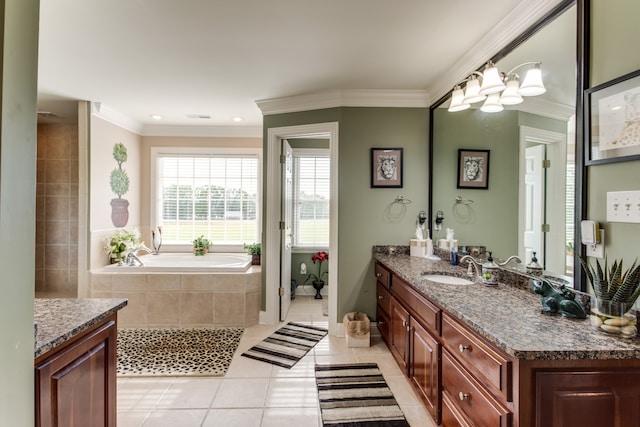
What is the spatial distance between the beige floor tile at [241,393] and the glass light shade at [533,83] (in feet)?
8.29

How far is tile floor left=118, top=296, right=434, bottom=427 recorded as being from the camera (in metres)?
1.95

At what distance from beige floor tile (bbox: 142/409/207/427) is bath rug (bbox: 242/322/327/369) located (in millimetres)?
762

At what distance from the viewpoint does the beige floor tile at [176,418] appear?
6.28 ft

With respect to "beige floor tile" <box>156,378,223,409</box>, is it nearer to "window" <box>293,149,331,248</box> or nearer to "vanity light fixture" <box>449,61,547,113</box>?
"window" <box>293,149,331,248</box>

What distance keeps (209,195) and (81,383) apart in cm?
362

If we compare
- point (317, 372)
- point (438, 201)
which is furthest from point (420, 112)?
point (317, 372)

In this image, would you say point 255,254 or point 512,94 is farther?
point 255,254

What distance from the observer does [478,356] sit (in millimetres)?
1289

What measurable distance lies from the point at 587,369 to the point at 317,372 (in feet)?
6.19

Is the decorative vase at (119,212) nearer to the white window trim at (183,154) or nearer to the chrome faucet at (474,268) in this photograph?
the white window trim at (183,154)

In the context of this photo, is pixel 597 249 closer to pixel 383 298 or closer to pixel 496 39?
pixel 496 39

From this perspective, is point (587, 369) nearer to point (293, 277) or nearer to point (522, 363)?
point (522, 363)

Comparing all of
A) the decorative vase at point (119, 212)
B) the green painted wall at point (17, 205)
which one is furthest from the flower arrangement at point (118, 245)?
the green painted wall at point (17, 205)

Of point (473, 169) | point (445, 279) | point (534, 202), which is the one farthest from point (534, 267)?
point (473, 169)
